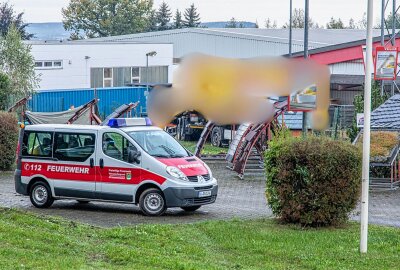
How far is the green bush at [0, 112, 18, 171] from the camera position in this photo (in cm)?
2584

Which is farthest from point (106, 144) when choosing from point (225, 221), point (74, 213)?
point (225, 221)

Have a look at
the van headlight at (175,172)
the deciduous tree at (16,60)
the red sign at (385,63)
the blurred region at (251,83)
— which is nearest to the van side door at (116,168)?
the van headlight at (175,172)

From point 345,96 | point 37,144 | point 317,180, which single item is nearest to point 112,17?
point 345,96

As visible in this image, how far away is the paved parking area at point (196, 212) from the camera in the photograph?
16219 millimetres

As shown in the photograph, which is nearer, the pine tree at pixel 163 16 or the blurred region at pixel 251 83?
the blurred region at pixel 251 83

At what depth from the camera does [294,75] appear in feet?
75.8

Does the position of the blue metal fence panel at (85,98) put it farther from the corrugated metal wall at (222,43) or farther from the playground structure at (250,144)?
the playground structure at (250,144)

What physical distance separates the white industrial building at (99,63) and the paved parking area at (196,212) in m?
25.3

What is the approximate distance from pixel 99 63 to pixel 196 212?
32491 mm

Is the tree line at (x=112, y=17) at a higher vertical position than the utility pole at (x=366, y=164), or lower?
higher

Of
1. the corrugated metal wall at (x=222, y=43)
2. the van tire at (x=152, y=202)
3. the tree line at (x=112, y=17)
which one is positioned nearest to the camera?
the van tire at (x=152, y=202)

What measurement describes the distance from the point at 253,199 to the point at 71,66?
94.6 ft

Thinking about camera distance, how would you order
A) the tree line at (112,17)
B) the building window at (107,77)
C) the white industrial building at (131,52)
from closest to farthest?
the white industrial building at (131,52)
the building window at (107,77)
the tree line at (112,17)

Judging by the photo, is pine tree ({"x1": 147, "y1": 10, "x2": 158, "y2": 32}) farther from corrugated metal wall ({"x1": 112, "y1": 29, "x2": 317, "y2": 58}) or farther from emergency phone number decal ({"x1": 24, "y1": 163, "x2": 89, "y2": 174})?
emergency phone number decal ({"x1": 24, "y1": 163, "x2": 89, "y2": 174})
